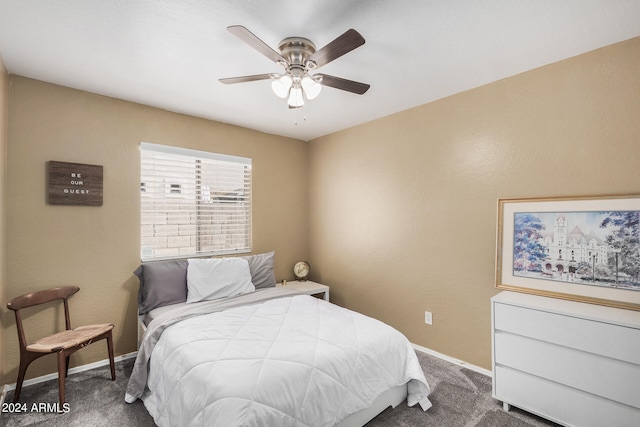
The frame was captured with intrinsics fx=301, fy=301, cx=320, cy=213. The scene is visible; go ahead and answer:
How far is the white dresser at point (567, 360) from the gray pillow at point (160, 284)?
8.63ft

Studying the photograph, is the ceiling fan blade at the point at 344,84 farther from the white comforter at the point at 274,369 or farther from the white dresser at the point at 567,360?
the white dresser at the point at 567,360

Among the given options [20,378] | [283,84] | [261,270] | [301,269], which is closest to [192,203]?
[261,270]

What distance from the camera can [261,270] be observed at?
3.31 metres

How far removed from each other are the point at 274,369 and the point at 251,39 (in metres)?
1.70

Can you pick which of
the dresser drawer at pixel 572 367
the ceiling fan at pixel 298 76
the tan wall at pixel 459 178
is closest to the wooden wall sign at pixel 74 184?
the ceiling fan at pixel 298 76

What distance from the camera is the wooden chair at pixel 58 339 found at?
2.04 meters

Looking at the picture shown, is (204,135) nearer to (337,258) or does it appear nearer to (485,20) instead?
(337,258)

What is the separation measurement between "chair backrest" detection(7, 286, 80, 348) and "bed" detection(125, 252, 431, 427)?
52 cm

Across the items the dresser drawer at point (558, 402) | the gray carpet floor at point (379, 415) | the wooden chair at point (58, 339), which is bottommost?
the gray carpet floor at point (379, 415)

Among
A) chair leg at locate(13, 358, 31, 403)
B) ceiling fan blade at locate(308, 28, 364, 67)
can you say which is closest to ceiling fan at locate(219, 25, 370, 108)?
ceiling fan blade at locate(308, 28, 364, 67)

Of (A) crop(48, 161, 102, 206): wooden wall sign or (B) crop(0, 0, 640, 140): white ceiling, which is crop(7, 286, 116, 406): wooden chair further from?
(B) crop(0, 0, 640, 140): white ceiling

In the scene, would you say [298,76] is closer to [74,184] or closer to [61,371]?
[74,184]

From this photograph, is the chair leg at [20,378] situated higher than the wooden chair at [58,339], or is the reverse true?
the wooden chair at [58,339]

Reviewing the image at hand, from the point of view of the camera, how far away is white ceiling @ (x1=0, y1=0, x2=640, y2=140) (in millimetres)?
1614
